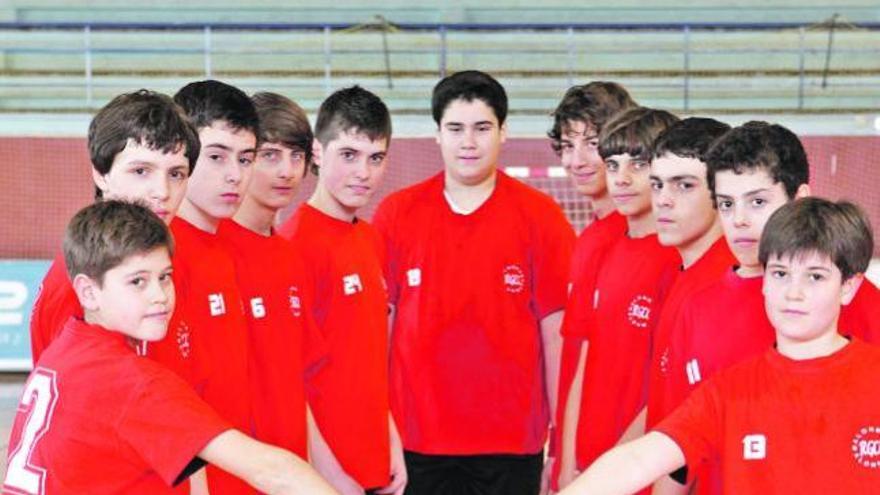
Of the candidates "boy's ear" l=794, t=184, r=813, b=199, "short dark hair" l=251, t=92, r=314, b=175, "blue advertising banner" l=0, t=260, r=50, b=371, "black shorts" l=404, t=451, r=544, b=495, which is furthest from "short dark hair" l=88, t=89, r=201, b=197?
Answer: "blue advertising banner" l=0, t=260, r=50, b=371

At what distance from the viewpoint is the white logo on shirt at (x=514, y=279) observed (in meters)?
4.18

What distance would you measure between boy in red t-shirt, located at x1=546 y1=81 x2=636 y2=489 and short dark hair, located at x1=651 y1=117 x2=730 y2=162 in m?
0.59

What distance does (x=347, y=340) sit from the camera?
3721 millimetres

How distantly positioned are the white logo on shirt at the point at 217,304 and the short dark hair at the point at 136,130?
13.9 inches

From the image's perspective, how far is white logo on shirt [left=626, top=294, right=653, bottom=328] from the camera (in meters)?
3.51

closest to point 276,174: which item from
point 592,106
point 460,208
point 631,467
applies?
point 460,208

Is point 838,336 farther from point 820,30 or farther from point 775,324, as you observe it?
point 820,30

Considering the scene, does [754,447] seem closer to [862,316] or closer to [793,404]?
[793,404]

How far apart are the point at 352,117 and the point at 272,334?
96 centimetres

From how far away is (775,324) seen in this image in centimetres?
253

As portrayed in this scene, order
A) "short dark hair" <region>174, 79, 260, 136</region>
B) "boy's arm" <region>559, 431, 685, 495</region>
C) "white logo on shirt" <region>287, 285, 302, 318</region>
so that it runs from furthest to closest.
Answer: "white logo on shirt" <region>287, 285, 302, 318</region>, "short dark hair" <region>174, 79, 260, 136</region>, "boy's arm" <region>559, 431, 685, 495</region>

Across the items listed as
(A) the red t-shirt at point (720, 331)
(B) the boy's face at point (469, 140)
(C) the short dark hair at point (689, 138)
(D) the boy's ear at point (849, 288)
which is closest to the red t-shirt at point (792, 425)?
(D) the boy's ear at point (849, 288)

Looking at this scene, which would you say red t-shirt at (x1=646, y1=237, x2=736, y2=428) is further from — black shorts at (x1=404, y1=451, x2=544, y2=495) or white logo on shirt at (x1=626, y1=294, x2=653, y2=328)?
black shorts at (x1=404, y1=451, x2=544, y2=495)

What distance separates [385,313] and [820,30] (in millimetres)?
11947
